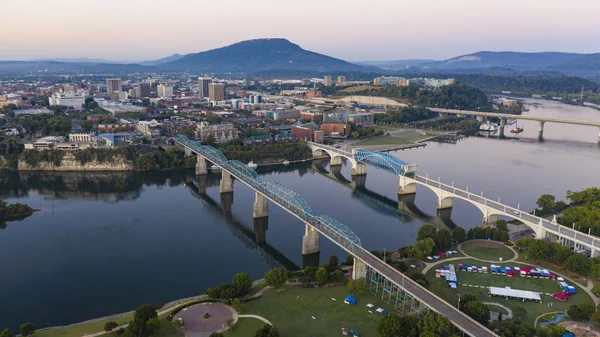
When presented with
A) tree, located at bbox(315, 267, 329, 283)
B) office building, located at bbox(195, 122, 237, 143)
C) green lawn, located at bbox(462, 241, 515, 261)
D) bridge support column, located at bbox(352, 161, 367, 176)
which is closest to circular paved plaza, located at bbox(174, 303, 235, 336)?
tree, located at bbox(315, 267, 329, 283)

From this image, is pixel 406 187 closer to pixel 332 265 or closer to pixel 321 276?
pixel 332 265

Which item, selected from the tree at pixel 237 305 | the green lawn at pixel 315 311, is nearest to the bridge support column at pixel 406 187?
the green lawn at pixel 315 311

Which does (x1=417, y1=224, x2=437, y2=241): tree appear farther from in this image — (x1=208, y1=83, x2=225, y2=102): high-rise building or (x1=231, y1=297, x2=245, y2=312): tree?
(x1=208, y1=83, x2=225, y2=102): high-rise building

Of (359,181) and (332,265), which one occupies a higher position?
(332,265)

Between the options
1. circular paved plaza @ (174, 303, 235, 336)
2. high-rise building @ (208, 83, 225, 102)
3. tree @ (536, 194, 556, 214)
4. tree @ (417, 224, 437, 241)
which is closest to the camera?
circular paved plaza @ (174, 303, 235, 336)

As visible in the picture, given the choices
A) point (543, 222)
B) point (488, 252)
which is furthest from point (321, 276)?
point (543, 222)
